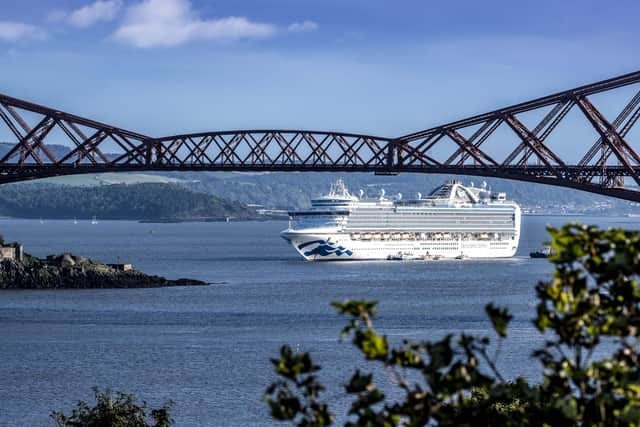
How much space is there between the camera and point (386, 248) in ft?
428

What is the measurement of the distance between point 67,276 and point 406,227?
47592 millimetres

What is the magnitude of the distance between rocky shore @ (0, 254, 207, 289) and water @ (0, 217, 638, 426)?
9.53ft

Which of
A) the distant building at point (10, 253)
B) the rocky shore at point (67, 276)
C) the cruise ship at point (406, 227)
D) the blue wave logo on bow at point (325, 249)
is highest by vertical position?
the cruise ship at point (406, 227)

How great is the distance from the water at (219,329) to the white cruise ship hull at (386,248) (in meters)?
8.10

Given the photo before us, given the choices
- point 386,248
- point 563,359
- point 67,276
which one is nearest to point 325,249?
point 386,248

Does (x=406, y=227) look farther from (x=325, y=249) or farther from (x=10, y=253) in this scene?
(x=10, y=253)

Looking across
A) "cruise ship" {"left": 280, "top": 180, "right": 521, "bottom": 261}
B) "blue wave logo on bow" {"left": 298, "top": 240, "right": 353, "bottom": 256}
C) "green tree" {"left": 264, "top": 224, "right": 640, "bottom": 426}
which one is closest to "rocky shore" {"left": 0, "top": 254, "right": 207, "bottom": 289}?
"blue wave logo on bow" {"left": 298, "top": 240, "right": 353, "bottom": 256}

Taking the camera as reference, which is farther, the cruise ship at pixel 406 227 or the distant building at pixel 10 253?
the cruise ship at pixel 406 227

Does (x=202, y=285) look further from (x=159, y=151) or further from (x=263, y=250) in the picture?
(x=263, y=250)

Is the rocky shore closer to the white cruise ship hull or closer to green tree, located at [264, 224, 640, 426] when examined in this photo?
the white cruise ship hull

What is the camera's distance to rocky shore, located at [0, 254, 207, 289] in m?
91.3

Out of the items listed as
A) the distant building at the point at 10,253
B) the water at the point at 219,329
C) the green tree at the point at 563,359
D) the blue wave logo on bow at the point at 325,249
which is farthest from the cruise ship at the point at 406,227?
the green tree at the point at 563,359

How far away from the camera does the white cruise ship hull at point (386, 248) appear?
12569cm

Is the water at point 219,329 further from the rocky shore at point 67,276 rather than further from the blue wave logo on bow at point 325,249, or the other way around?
the blue wave logo on bow at point 325,249
